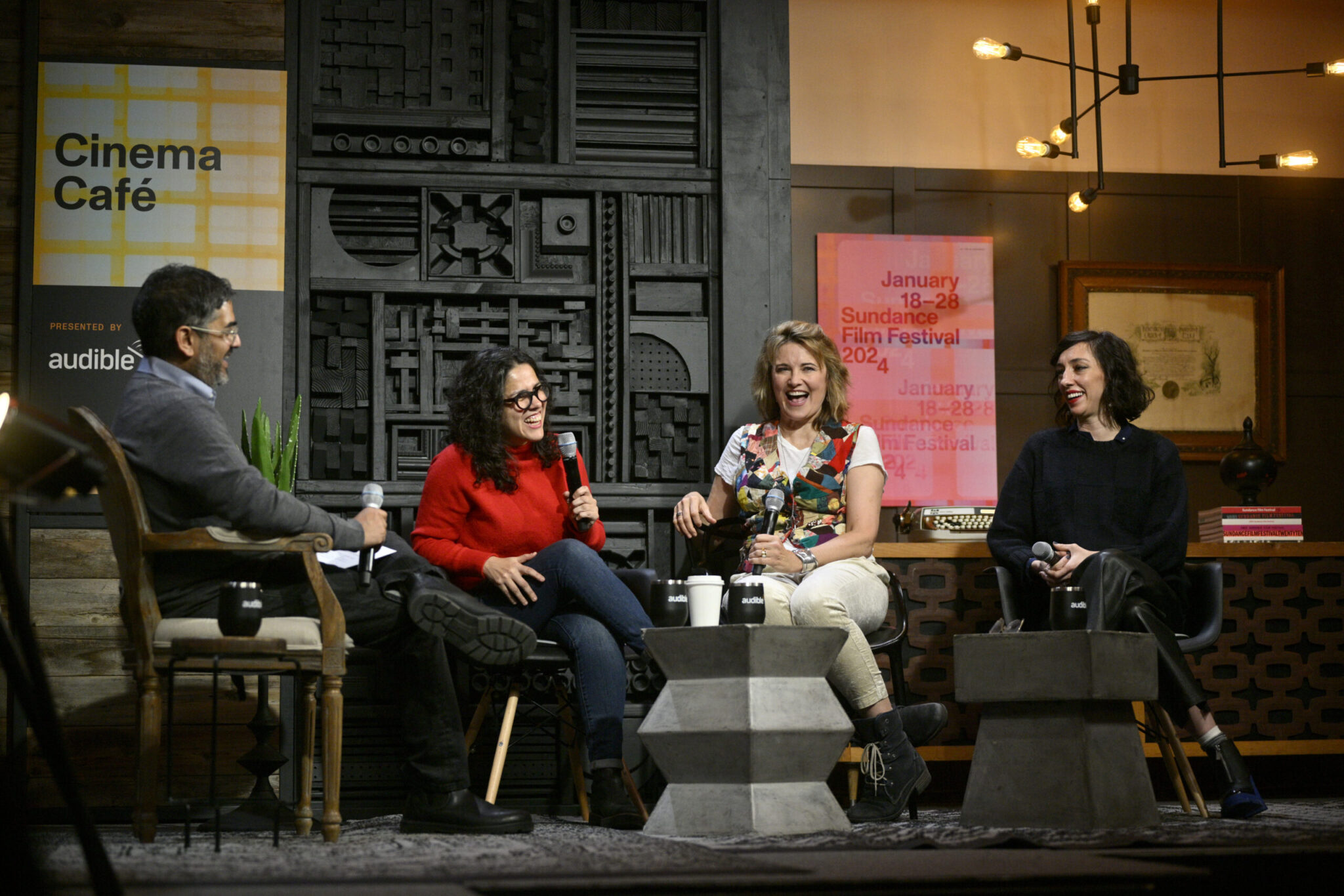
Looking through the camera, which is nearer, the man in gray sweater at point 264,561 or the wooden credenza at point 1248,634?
the man in gray sweater at point 264,561

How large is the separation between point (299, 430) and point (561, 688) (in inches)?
50.1

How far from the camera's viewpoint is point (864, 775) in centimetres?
342

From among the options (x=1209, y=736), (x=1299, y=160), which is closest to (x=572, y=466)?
(x=1209, y=736)

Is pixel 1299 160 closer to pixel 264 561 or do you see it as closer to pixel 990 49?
pixel 990 49

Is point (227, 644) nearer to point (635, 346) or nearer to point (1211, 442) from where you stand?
point (635, 346)

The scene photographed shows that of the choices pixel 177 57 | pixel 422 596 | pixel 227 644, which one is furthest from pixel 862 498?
pixel 177 57

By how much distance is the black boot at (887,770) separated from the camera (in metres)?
3.35

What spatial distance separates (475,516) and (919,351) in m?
2.39

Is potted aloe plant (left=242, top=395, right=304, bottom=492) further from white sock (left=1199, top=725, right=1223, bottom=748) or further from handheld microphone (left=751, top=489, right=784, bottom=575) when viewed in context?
white sock (left=1199, top=725, right=1223, bottom=748)

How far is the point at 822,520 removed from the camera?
389 centimetres

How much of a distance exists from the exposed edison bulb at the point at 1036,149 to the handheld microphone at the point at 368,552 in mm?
3046

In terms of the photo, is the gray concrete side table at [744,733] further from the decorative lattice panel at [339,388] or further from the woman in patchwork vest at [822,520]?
the decorative lattice panel at [339,388]

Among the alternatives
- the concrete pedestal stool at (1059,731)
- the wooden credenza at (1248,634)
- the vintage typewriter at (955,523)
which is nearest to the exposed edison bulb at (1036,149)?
the vintage typewriter at (955,523)

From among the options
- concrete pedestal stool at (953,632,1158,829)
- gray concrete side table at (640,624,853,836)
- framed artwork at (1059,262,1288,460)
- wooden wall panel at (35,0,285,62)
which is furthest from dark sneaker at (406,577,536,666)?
framed artwork at (1059,262,1288,460)
